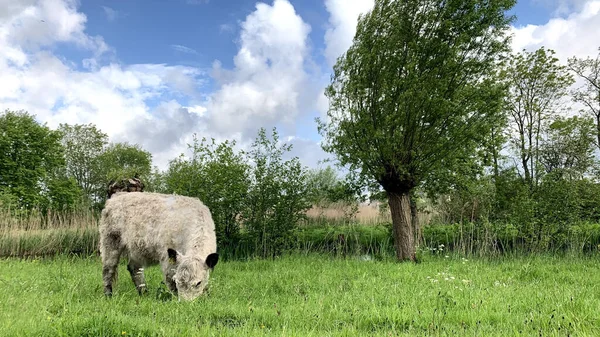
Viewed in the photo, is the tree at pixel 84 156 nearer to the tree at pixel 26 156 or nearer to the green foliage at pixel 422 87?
the tree at pixel 26 156

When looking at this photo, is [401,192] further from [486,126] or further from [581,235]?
[581,235]

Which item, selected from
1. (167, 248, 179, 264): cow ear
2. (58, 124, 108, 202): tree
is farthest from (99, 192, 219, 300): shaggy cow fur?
(58, 124, 108, 202): tree

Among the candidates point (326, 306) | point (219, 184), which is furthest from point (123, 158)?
point (326, 306)

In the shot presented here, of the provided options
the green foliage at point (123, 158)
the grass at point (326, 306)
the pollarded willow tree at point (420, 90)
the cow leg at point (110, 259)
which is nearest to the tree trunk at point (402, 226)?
the pollarded willow tree at point (420, 90)

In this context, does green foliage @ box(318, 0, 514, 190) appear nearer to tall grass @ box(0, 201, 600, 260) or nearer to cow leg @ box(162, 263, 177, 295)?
tall grass @ box(0, 201, 600, 260)

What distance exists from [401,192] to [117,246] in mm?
8175

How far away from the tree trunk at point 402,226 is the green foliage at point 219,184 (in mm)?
5133

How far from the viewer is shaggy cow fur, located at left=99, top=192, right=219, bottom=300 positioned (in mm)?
5965

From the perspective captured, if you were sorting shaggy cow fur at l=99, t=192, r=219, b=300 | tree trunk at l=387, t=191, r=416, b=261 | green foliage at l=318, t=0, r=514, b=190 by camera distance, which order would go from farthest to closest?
tree trunk at l=387, t=191, r=416, b=261 → green foliage at l=318, t=0, r=514, b=190 → shaggy cow fur at l=99, t=192, r=219, b=300

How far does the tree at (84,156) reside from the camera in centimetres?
4278

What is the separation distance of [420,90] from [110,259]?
892cm

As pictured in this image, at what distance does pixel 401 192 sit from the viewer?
11883 mm

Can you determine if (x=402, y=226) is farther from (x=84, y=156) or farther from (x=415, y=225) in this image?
(x=84, y=156)

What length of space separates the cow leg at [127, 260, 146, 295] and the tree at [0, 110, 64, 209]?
1310 inches
